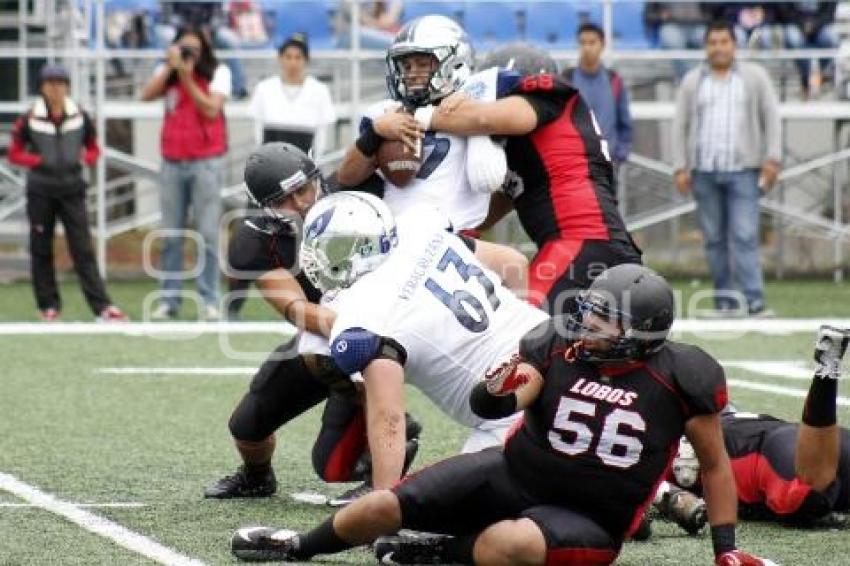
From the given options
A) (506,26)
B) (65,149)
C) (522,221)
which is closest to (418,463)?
(522,221)

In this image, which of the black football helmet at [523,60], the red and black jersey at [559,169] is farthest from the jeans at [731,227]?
the red and black jersey at [559,169]

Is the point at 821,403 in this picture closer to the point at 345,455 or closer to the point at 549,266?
the point at 549,266

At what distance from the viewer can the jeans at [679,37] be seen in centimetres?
1467

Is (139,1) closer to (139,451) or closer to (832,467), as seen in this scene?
(139,451)

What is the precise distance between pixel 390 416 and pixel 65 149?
7302mm

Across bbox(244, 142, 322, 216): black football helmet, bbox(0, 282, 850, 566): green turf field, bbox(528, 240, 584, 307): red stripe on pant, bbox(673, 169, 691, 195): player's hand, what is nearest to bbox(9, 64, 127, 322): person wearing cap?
bbox(0, 282, 850, 566): green turf field

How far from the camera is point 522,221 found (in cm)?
667

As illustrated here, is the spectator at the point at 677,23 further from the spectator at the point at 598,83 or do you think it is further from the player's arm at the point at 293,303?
the player's arm at the point at 293,303

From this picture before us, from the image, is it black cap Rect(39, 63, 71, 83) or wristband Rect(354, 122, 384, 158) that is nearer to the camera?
wristband Rect(354, 122, 384, 158)

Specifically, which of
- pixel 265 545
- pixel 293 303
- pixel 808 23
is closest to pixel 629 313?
pixel 265 545

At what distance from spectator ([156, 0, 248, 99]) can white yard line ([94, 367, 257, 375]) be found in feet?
16.7

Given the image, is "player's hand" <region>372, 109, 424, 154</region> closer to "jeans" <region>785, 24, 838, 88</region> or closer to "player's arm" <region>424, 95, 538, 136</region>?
"player's arm" <region>424, 95, 538, 136</region>

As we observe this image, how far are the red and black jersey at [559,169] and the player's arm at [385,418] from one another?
1.50 meters

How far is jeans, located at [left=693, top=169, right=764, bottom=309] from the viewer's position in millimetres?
12188
